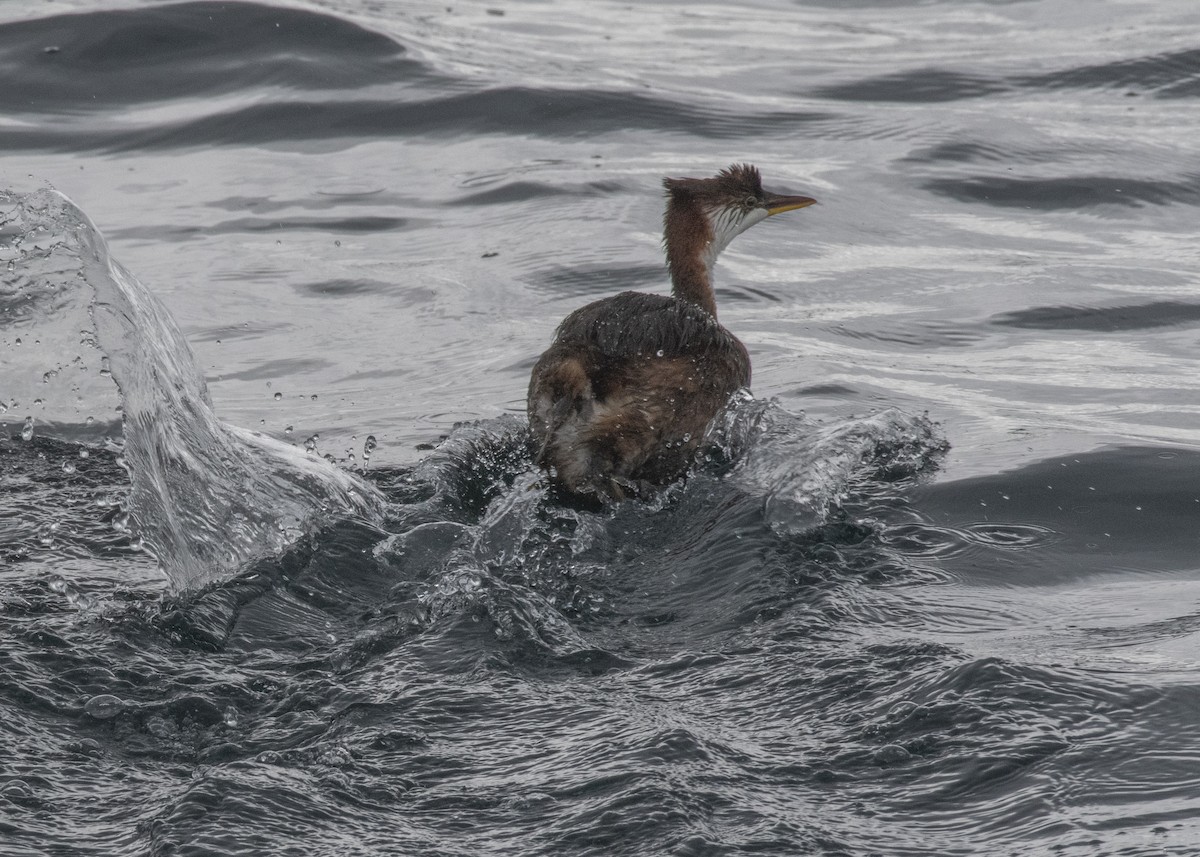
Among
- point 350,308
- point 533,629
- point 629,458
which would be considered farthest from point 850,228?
point 533,629

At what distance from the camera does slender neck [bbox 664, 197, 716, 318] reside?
730 centimetres

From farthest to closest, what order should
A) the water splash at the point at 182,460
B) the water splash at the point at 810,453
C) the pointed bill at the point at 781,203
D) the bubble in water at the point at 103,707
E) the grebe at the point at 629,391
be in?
the pointed bill at the point at 781,203 < the grebe at the point at 629,391 < the water splash at the point at 810,453 < the water splash at the point at 182,460 < the bubble in water at the point at 103,707

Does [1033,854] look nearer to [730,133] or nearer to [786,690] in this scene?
[786,690]

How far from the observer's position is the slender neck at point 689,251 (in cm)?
730

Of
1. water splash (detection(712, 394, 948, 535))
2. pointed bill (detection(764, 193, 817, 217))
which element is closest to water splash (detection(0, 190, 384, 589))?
water splash (detection(712, 394, 948, 535))

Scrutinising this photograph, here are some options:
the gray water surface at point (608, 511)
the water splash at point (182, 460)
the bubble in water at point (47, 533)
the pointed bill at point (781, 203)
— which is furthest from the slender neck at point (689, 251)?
the bubble in water at point (47, 533)

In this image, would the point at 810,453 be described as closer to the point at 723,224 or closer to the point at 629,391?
the point at 629,391

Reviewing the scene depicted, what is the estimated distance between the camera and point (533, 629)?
14.8 ft

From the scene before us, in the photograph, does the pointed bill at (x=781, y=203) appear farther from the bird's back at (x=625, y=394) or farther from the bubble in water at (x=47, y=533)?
the bubble in water at (x=47, y=533)

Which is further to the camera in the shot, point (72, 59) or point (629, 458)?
point (72, 59)

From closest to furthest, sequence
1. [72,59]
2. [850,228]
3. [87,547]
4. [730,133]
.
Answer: [87,547] → [850,228] → [730,133] → [72,59]

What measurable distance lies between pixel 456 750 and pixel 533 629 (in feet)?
2.35

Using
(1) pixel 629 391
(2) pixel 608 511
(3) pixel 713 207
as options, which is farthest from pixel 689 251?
(2) pixel 608 511

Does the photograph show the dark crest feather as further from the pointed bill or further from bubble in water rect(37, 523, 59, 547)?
bubble in water rect(37, 523, 59, 547)
